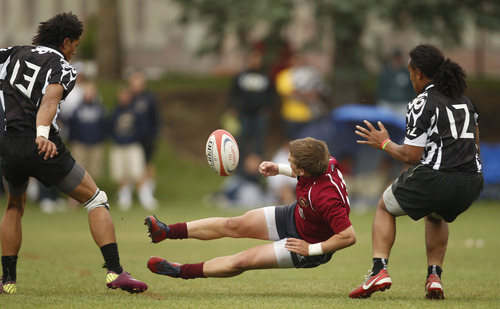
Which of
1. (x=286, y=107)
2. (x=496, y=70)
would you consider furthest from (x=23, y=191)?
(x=496, y=70)

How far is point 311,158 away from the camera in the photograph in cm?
652

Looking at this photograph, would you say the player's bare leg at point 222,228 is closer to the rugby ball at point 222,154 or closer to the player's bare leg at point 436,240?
the rugby ball at point 222,154

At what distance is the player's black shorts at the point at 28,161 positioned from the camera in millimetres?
6578

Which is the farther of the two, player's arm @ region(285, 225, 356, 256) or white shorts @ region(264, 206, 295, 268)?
white shorts @ region(264, 206, 295, 268)

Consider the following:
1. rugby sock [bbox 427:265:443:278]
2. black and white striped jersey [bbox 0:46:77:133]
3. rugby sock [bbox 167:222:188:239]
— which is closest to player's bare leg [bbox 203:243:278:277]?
rugby sock [bbox 167:222:188:239]

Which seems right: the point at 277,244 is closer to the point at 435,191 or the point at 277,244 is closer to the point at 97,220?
the point at 435,191

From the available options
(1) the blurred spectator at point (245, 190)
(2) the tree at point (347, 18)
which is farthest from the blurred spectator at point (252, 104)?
(2) the tree at point (347, 18)

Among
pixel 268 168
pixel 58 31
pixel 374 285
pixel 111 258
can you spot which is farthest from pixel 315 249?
pixel 58 31

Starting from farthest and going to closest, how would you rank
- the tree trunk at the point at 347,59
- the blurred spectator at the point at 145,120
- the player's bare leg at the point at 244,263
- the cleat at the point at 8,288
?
1. the tree trunk at the point at 347,59
2. the blurred spectator at the point at 145,120
3. the cleat at the point at 8,288
4. the player's bare leg at the point at 244,263

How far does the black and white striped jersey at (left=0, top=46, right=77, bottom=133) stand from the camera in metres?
6.64

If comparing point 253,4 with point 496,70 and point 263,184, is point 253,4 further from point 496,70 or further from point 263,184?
point 496,70

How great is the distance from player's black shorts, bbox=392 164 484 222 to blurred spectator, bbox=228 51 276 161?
10.3 m

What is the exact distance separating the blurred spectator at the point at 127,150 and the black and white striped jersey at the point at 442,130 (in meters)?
10.3

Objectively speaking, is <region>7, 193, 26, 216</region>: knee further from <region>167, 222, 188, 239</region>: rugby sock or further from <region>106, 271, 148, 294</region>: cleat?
<region>167, 222, 188, 239</region>: rugby sock
